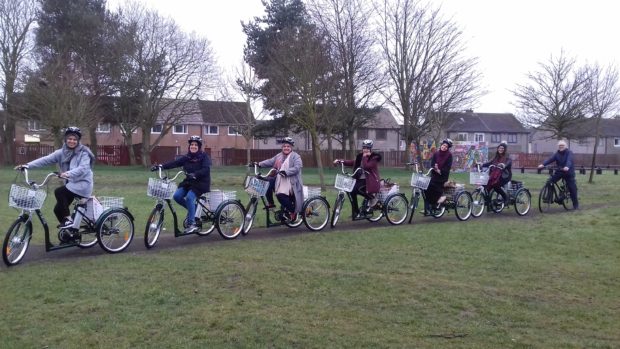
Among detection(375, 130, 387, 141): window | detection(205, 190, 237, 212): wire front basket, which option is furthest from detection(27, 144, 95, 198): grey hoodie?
detection(375, 130, 387, 141): window

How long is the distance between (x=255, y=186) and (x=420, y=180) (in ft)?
12.6

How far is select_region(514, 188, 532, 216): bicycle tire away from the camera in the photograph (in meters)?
13.2

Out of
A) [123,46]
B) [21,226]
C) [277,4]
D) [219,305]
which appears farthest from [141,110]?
[219,305]

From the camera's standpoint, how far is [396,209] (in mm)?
11430

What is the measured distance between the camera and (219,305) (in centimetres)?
536

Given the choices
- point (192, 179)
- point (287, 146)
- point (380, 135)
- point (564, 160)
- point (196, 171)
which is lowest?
point (192, 179)

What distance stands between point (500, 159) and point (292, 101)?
10903mm

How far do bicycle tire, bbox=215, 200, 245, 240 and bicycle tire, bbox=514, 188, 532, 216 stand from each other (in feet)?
22.5

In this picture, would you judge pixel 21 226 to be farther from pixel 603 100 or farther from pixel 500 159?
pixel 603 100

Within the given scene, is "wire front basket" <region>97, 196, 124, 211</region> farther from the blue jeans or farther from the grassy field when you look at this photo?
the blue jeans

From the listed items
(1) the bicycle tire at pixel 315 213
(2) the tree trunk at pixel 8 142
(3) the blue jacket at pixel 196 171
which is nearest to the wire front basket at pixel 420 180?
(1) the bicycle tire at pixel 315 213

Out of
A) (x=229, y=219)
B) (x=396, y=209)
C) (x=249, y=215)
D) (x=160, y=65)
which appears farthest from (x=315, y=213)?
(x=160, y=65)

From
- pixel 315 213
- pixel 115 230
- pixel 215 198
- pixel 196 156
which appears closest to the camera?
pixel 115 230

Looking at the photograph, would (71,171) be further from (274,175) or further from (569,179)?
(569,179)
